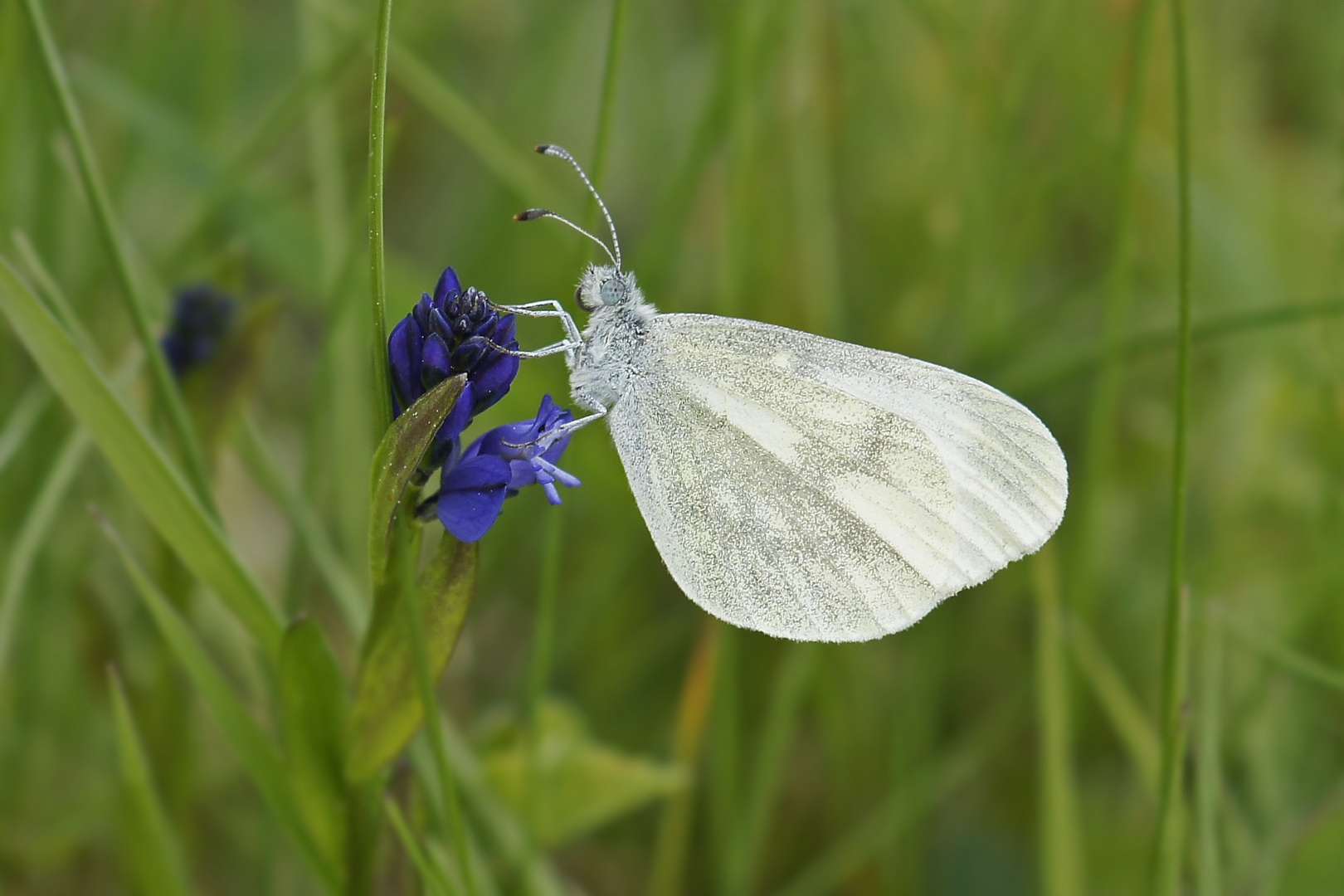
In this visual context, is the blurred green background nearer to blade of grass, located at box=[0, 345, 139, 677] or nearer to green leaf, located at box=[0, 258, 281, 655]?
blade of grass, located at box=[0, 345, 139, 677]

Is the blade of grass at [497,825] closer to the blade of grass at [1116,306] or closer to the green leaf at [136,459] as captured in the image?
the green leaf at [136,459]

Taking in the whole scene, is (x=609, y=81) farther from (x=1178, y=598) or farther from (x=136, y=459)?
(x=1178, y=598)

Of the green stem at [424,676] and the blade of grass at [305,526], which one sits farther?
the blade of grass at [305,526]

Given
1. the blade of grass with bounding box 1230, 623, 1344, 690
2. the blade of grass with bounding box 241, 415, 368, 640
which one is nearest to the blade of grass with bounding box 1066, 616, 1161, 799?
the blade of grass with bounding box 1230, 623, 1344, 690

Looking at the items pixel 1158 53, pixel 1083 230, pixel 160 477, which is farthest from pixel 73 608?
pixel 1158 53

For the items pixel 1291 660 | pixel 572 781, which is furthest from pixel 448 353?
pixel 1291 660

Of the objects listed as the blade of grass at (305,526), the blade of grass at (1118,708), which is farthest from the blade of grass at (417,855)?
the blade of grass at (1118,708)

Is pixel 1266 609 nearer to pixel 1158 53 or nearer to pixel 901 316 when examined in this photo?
pixel 901 316
